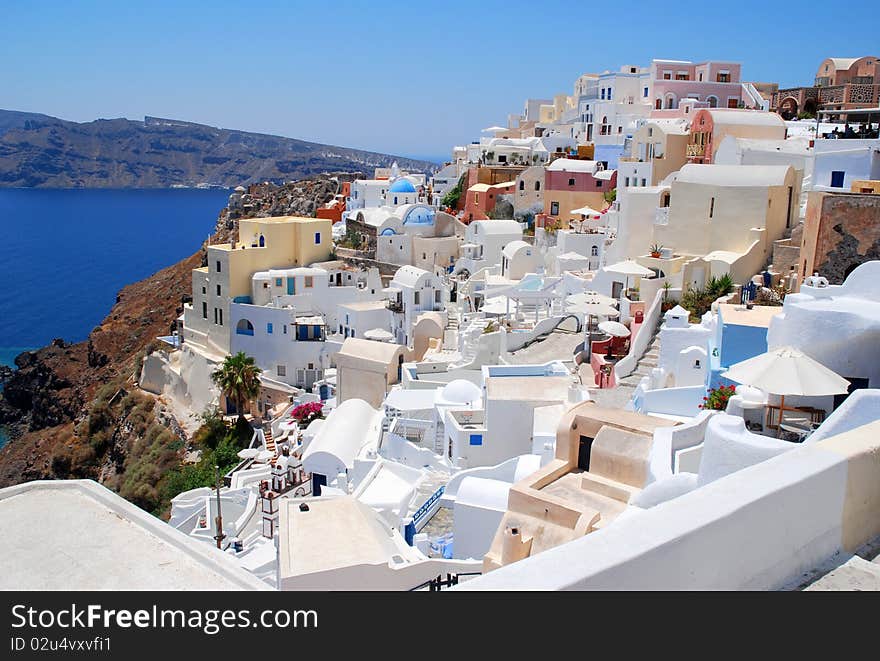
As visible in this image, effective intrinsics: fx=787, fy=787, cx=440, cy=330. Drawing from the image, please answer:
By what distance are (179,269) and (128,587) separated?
6224 centimetres

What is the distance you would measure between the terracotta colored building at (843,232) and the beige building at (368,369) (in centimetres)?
1601

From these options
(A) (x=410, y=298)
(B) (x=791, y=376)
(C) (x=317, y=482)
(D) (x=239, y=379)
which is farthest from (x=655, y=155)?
(B) (x=791, y=376)

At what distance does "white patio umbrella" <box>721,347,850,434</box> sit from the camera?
34.4 ft

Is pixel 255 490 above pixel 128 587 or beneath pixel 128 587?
beneath

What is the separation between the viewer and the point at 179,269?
6425 centimetres

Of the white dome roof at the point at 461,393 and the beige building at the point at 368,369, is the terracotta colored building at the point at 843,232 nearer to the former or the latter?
the white dome roof at the point at 461,393

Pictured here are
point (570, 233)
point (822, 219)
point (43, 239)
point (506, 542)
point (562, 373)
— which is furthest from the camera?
point (43, 239)

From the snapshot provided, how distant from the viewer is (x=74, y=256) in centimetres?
11462

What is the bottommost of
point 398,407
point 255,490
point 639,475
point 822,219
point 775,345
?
point 255,490

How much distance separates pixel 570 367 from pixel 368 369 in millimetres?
8776

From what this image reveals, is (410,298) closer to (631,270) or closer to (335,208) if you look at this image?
(631,270)

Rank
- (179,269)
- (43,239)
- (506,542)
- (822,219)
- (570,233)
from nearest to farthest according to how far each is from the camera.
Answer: (506,542) → (822,219) → (570,233) → (179,269) → (43,239)

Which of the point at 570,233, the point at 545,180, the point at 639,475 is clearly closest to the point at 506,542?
the point at 639,475
